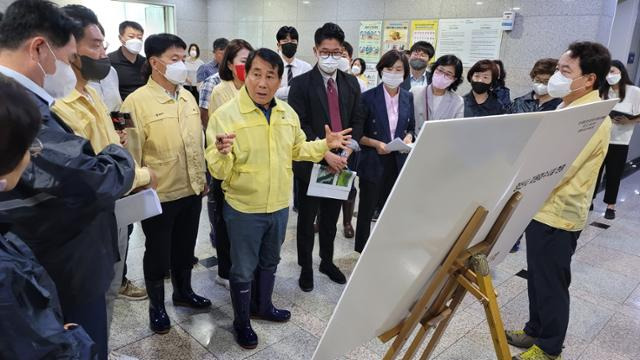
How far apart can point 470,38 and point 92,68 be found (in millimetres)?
4747

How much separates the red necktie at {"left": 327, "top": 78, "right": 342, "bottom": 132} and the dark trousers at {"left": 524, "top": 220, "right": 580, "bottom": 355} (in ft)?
4.06

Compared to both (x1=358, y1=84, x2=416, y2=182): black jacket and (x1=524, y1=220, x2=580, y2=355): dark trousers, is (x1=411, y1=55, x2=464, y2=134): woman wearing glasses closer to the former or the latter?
(x1=358, y1=84, x2=416, y2=182): black jacket

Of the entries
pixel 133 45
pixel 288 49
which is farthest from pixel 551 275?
pixel 133 45

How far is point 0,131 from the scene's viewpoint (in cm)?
75

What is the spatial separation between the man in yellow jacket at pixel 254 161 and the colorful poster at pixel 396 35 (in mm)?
4168

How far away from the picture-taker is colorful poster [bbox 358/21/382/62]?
6.03 meters

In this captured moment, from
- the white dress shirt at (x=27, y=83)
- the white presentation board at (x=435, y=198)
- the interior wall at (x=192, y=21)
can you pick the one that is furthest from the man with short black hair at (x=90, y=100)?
the interior wall at (x=192, y=21)

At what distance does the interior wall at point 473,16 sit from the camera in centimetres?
447

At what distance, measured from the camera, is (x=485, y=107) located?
328 cm

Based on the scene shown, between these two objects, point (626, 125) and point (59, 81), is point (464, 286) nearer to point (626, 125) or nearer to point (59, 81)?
point (59, 81)

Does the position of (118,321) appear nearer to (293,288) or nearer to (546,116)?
(293,288)

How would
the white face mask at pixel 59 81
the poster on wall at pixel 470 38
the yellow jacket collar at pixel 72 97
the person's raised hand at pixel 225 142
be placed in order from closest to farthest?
the white face mask at pixel 59 81 < the yellow jacket collar at pixel 72 97 < the person's raised hand at pixel 225 142 < the poster on wall at pixel 470 38

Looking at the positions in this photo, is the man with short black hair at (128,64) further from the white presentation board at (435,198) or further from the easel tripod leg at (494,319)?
the easel tripod leg at (494,319)

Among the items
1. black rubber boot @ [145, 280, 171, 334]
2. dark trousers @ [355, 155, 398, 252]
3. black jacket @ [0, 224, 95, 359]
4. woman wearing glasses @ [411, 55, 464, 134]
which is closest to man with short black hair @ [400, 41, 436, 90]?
woman wearing glasses @ [411, 55, 464, 134]
